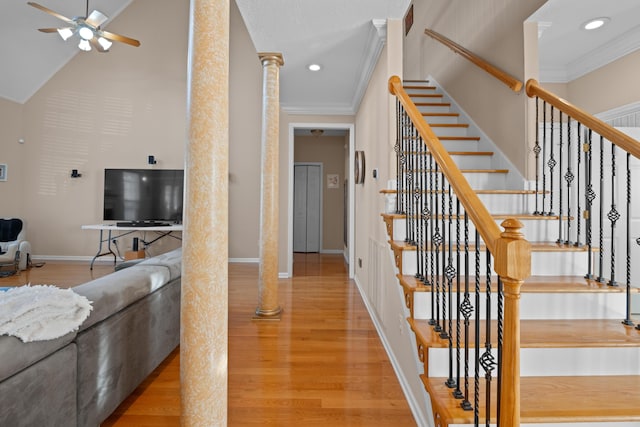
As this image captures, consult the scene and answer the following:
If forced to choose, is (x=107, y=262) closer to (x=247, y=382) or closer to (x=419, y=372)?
(x=247, y=382)

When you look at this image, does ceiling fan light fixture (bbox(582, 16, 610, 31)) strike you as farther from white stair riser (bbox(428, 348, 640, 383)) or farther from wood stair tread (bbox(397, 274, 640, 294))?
white stair riser (bbox(428, 348, 640, 383))

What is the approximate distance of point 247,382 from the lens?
2.24 metres

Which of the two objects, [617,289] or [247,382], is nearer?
[617,289]

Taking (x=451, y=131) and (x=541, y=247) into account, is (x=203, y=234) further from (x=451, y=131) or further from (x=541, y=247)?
(x=451, y=131)

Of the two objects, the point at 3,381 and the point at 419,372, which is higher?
the point at 3,381

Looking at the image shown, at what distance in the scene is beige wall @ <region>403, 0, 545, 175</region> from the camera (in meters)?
2.92

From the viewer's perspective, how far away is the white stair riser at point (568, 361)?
5.43 feet

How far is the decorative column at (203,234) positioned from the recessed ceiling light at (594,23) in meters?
3.32

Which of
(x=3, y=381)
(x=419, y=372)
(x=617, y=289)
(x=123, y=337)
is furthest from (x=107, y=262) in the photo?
(x=617, y=289)

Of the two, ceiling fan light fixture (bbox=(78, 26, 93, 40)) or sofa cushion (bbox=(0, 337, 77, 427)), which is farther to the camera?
ceiling fan light fixture (bbox=(78, 26, 93, 40))

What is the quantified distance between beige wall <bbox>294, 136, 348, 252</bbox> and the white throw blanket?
663cm

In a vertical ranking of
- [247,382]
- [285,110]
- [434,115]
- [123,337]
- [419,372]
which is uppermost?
[285,110]

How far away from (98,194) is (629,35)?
8.21 metres

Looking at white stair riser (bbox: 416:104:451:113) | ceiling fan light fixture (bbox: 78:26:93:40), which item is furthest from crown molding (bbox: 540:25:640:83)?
ceiling fan light fixture (bbox: 78:26:93:40)
